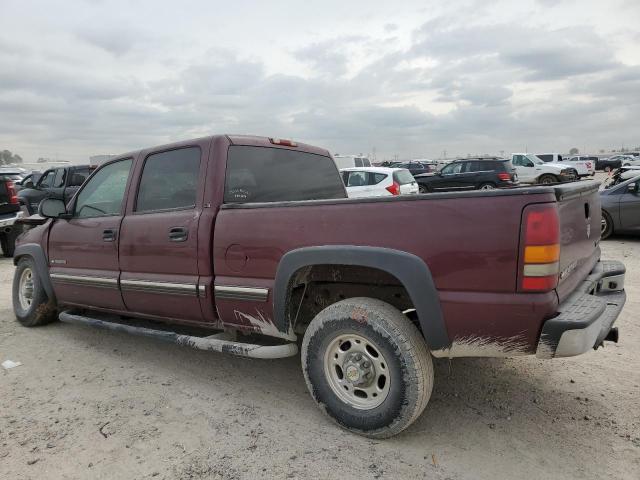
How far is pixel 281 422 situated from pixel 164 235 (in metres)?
1.61

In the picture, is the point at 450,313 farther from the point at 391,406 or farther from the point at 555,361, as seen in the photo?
the point at 555,361

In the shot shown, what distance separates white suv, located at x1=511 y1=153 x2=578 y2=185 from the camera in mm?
23962

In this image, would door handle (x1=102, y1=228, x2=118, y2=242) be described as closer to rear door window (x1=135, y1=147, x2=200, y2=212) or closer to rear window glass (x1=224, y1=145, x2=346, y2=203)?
rear door window (x1=135, y1=147, x2=200, y2=212)

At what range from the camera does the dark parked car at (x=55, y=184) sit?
12289 mm

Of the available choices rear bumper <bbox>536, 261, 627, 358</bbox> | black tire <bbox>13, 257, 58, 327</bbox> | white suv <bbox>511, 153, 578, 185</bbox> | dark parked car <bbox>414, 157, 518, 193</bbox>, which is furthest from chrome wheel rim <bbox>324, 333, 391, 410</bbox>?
white suv <bbox>511, 153, 578, 185</bbox>

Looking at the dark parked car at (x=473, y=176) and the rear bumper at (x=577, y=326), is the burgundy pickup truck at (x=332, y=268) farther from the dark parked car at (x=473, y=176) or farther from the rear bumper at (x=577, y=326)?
the dark parked car at (x=473, y=176)

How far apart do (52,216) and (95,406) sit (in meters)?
1.99

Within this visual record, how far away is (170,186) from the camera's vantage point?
3861 millimetres

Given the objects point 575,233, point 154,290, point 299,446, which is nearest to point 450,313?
point 575,233

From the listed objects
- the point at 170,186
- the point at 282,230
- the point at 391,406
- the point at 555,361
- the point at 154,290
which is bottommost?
the point at 555,361

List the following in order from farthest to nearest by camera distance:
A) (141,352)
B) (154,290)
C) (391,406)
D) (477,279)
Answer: (141,352), (154,290), (391,406), (477,279)

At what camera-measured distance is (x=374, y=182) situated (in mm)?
13859

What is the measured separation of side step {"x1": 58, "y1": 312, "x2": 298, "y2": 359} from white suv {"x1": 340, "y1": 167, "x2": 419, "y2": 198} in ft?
32.6

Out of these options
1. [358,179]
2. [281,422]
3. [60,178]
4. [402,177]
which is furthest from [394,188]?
[281,422]
